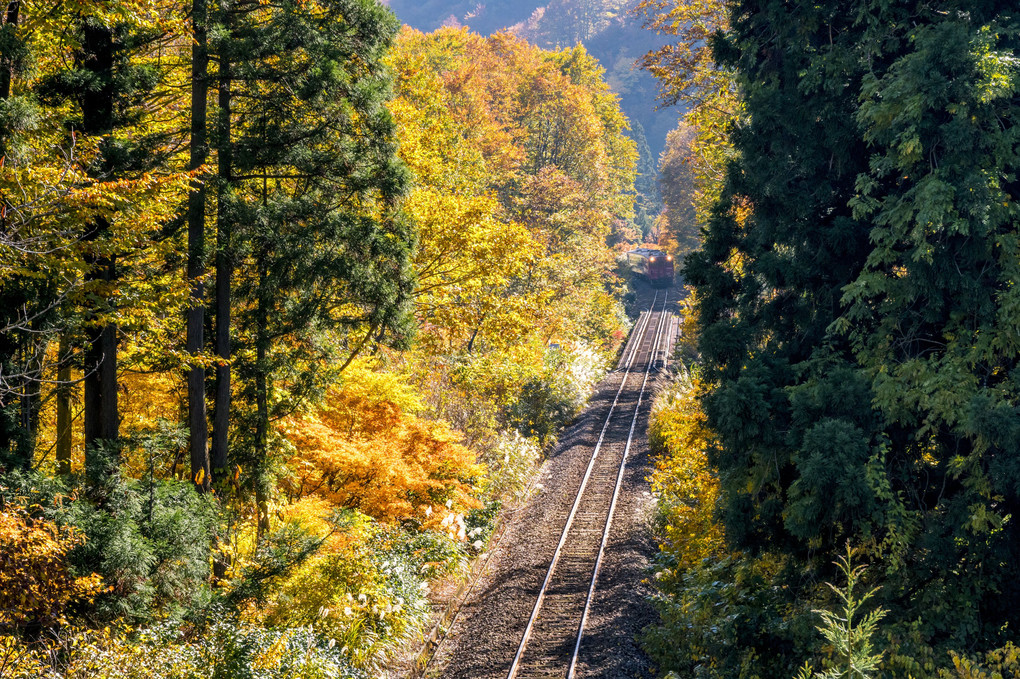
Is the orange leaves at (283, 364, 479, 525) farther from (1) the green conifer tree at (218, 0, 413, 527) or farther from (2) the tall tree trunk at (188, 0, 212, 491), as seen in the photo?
(2) the tall tree trunk at (188, 0, 212, 491)

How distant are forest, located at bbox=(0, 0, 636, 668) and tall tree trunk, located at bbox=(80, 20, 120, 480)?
43 mm

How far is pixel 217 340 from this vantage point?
12250 mm

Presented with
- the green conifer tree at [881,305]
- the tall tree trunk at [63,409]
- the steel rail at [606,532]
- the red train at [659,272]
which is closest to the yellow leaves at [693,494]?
the steel rail at [606,532]

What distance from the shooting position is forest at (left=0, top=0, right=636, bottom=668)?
28.7 feet

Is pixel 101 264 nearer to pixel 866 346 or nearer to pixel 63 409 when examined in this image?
pixel 63 409

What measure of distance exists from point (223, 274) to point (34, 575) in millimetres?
5682

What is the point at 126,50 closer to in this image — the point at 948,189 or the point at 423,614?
the point at 423,614

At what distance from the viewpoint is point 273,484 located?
40.8 feet

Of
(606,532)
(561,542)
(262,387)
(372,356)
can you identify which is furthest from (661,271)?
(262,387)

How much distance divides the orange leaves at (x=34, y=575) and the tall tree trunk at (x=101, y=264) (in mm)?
2392

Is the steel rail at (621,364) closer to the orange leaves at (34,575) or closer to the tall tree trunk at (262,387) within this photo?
the tall tree trunk at (262,387)

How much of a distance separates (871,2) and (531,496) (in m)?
14.3

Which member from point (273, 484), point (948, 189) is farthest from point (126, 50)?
point (948, 189)

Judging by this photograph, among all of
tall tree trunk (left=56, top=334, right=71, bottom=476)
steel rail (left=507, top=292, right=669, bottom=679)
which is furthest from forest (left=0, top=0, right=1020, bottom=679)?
steel rail (left=507, top=292, right=669, bottom=679)
